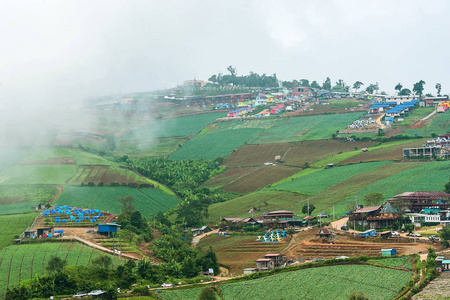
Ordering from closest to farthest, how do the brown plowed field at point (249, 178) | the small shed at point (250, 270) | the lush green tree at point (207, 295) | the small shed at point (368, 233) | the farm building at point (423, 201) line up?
the lush green tree at point (207, 295) < the small shed at point (250, 270) < the small shed at point (368, 233) < the farm building at point (423, 201) < the brown plowed field at point (249, 178)

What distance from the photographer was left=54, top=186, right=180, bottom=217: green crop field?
117688 millimetres

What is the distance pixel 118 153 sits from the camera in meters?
174

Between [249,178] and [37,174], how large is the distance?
39652 mm

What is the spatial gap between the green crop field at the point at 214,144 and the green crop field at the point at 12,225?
67.5m

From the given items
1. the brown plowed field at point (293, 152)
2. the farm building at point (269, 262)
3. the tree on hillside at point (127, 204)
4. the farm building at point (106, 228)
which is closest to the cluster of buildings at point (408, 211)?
the farm building at point (269, 262)

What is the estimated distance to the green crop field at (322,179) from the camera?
12524cm

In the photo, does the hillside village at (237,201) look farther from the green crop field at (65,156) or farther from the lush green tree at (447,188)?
the green crop field at (65,156)

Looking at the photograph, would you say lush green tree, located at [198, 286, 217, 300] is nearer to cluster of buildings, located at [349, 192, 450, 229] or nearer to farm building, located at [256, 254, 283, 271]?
farm building, located at [256, 254, 283, 271]

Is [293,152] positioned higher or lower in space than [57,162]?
lower

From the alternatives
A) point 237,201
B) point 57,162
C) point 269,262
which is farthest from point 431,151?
point 57,162

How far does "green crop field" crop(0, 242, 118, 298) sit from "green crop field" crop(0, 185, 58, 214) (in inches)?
867

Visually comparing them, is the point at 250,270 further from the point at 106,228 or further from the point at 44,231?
the point at 44,231

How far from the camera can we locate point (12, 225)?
328ft

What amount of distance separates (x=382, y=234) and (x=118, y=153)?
9653cm
